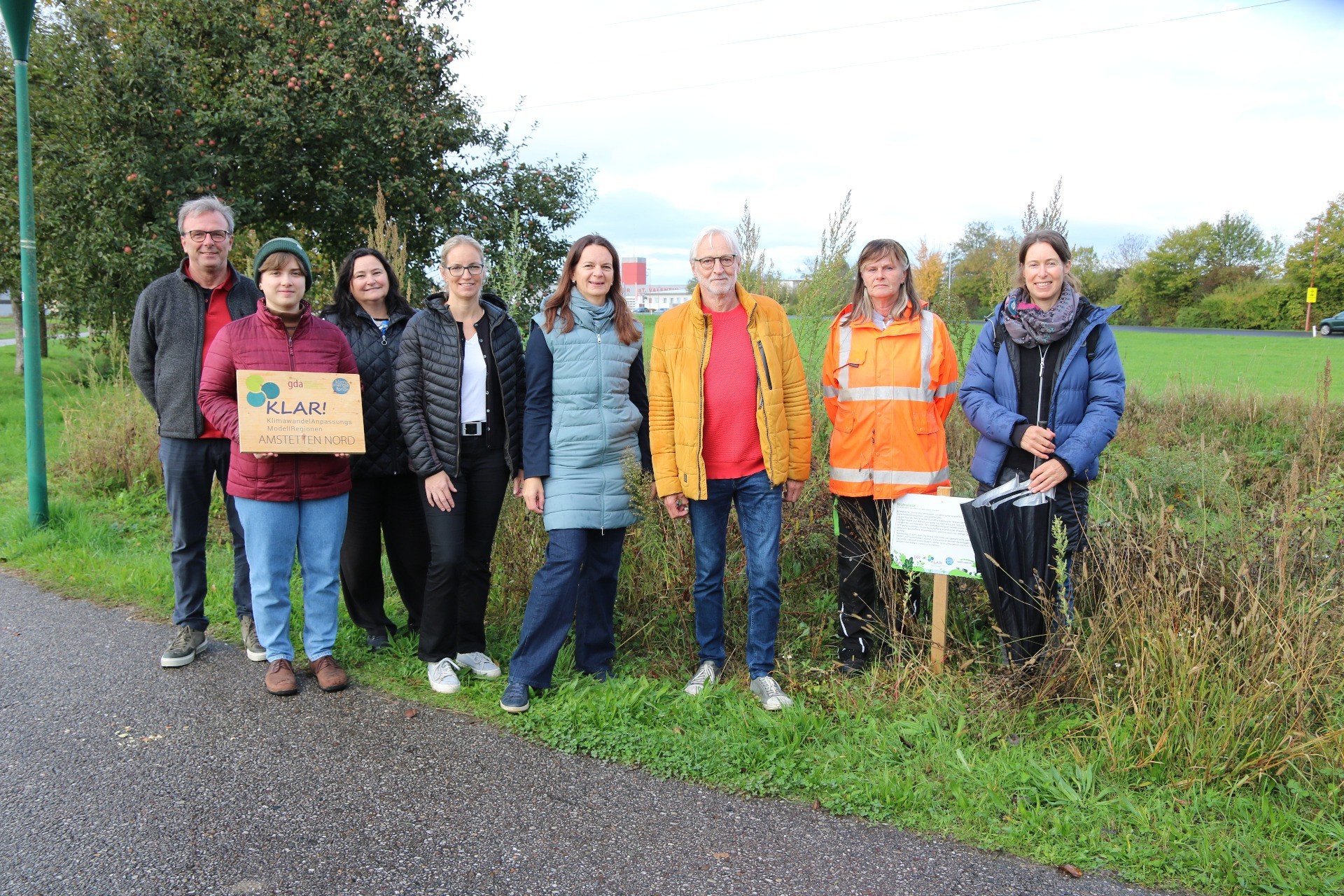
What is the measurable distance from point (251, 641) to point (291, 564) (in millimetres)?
588

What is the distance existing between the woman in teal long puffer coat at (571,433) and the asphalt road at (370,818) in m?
0.53

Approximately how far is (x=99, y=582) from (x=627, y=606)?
12.0ft

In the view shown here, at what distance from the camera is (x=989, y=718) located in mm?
3643

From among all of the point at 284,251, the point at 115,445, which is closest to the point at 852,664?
the point at 284,251

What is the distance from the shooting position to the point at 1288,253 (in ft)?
160

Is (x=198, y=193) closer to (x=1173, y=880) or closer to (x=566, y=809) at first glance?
(x=566, y=809)

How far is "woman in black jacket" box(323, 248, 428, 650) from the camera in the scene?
4.64 metres

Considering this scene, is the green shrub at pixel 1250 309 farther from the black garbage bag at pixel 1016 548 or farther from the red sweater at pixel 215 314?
the red sweater at pixel 215 314

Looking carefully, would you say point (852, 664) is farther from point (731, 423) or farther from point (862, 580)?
point (731, 423)

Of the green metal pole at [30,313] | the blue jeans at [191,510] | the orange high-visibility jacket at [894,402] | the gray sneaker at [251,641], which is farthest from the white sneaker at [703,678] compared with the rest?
the green metal pole at [30,313]

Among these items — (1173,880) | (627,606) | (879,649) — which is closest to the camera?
(1173,880)

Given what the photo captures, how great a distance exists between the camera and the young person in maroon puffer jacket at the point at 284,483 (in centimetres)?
418

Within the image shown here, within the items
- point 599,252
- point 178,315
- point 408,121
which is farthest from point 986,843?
point 408,121

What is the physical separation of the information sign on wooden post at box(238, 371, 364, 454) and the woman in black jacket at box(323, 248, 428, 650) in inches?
12.2
